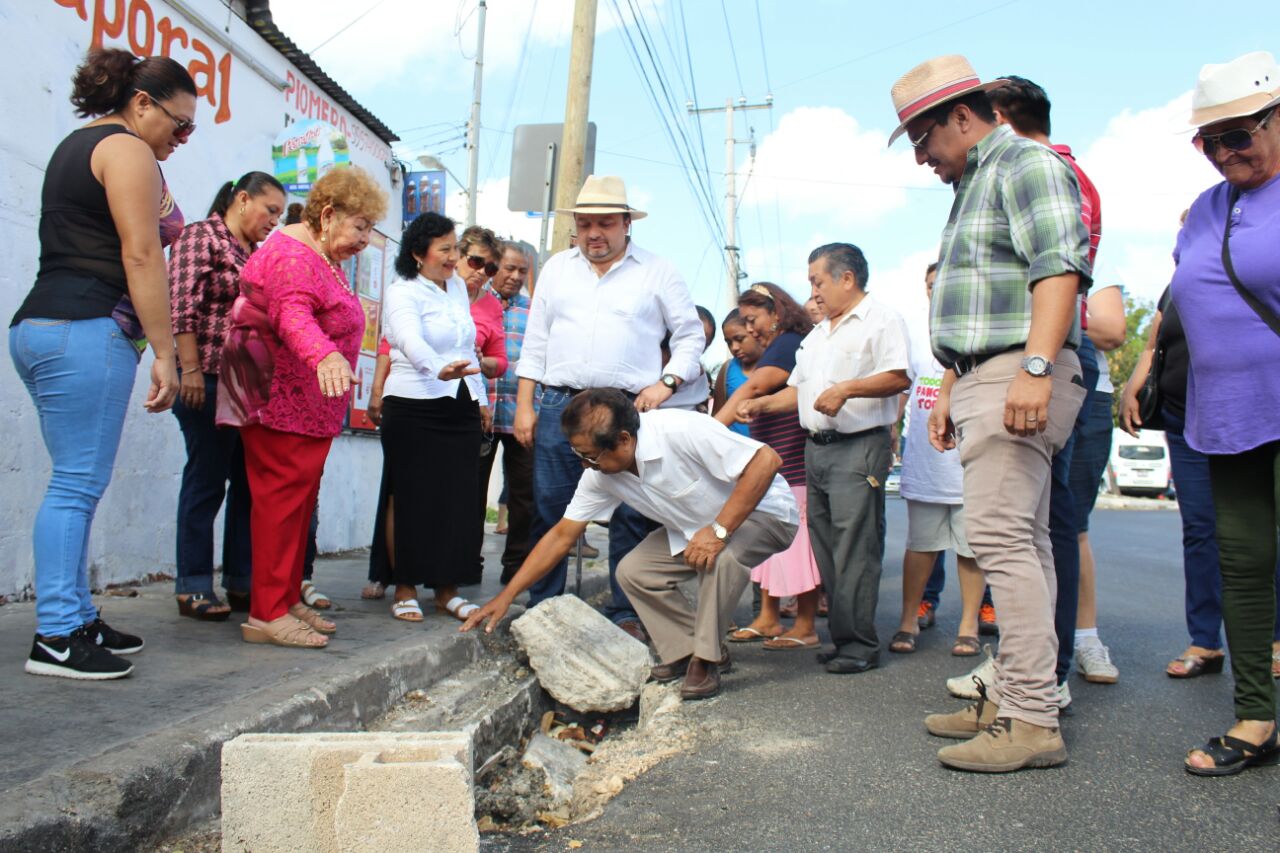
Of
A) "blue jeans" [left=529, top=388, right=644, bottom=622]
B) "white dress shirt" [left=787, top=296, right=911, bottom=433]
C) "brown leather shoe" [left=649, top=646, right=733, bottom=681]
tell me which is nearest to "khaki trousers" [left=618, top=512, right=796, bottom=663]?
"brown leather shoe" [left=649, top=646, right=733, bottom=681]

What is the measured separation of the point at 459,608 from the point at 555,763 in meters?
1.37

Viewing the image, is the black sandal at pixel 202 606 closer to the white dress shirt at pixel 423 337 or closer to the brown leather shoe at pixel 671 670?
the white dress shirt at pixel 423 337

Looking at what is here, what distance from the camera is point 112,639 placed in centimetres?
349

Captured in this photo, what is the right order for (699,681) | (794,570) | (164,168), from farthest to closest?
1. (164,168)
2. (794,570)
3. (699,681)

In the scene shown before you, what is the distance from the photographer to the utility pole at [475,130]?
2470 cm

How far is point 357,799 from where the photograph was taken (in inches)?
85.7

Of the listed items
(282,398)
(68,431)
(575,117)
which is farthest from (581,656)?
(575,117)

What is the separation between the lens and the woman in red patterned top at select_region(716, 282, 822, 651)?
207 inches

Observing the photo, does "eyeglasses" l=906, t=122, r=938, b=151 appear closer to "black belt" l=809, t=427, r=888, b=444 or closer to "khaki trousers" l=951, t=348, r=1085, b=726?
"khaki trousers" l=951, t=348, r=1085, b=726

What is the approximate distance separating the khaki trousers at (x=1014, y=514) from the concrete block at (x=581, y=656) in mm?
1552

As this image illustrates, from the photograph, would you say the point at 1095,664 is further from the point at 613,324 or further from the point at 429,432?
the point at 429,432

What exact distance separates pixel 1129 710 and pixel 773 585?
1986mm

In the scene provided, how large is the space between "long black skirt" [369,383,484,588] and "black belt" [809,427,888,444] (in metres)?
1.60

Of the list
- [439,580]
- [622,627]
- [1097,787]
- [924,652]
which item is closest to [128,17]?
[439,580]
